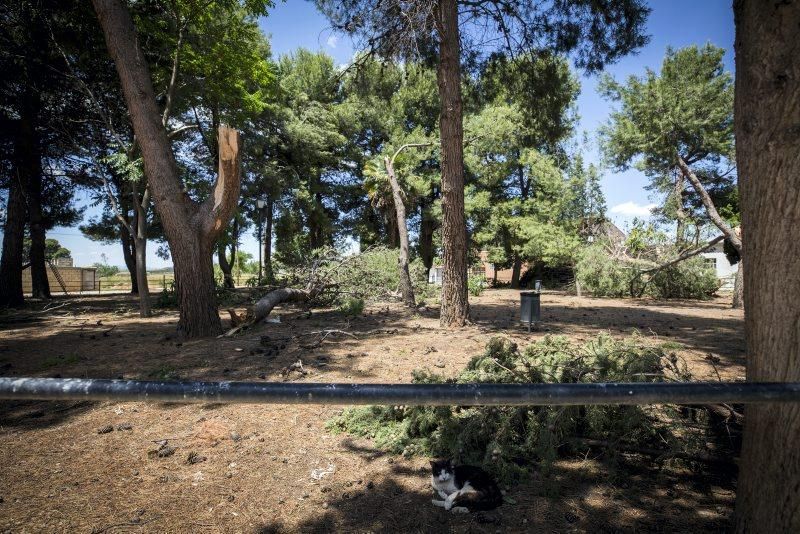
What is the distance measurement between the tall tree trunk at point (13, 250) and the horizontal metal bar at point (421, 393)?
18.3 metres

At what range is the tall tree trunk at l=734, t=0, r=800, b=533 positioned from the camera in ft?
5.04

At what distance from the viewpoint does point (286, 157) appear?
82.2 feet

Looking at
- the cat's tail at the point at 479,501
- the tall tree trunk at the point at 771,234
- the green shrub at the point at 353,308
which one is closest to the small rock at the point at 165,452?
the cat's tail at the point at 479,501

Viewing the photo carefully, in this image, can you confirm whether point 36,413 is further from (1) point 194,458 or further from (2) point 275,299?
(2) point 275,299

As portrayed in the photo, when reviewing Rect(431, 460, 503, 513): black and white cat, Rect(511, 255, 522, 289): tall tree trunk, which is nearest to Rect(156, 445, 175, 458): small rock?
Rect(431, 460, 503, 513): black and white cat

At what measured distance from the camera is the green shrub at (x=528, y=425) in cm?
271

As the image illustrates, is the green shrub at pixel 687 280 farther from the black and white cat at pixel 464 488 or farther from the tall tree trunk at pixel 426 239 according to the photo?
the black and white cat at pixel 464 488

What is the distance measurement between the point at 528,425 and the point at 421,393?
7.18 ft

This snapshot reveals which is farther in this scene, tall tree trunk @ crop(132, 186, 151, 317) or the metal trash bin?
tall tree trunk @ crop(132, 186, 151, 317)

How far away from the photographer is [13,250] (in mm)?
14398

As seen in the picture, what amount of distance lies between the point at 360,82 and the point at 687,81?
71.1ft

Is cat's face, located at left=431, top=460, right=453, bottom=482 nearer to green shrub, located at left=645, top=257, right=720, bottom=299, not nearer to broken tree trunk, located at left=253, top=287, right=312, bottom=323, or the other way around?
broken tree trunk, located at left=253, top=287, right=312, bottom=323

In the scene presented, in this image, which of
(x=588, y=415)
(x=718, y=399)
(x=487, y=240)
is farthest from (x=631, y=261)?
(x=718, y=399)

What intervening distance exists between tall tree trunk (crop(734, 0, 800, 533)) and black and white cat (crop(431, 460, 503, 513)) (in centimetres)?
121
